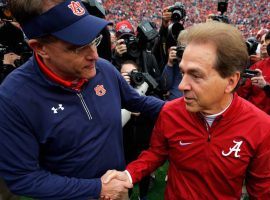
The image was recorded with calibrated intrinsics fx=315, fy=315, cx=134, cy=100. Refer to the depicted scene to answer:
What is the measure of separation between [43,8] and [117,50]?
1629mm

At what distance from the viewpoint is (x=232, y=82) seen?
5.13 feet

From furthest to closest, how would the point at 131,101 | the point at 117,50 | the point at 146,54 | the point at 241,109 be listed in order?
the point at 146,54 < the point at 117,50 < the point at 131,101 < the point at 241,109

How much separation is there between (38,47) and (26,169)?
573 millimetres

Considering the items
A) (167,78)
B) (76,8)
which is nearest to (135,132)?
(167,78)

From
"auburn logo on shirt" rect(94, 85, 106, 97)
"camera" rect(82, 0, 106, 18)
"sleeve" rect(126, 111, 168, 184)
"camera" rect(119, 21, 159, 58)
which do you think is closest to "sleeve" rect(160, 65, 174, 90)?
"camera" rect(119, 21, 159, 58)

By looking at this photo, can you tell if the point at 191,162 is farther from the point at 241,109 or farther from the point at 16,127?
the point at 16,127

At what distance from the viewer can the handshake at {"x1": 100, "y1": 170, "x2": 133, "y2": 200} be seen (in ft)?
5.24

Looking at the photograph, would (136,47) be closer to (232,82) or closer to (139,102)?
(139,102)

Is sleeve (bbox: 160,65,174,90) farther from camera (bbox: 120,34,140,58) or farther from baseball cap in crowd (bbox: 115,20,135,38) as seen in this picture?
baseball cap in crowd (bbox: 115,20,135,38)

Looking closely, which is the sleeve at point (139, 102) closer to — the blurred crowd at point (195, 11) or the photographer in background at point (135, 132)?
the photographer in background at point (135, 132)

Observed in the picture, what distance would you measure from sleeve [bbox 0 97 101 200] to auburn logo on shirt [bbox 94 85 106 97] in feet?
1.31

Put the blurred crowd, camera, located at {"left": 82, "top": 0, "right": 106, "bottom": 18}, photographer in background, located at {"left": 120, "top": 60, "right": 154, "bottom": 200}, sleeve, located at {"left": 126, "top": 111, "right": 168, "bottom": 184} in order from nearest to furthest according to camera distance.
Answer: sleeve, located at {"left": 126, "top": 111, "right": 168, "bottom": 184} → camera, located at {"left": 82, "top": 0, "right": 106, "bottom": 18} → photographer in background, located at {"left": 120, "top": 60, "right": 154, "bottom": 200} → the blurred crowd

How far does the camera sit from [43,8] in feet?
4.56

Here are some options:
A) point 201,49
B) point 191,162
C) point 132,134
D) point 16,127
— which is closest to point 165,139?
point 191,162
